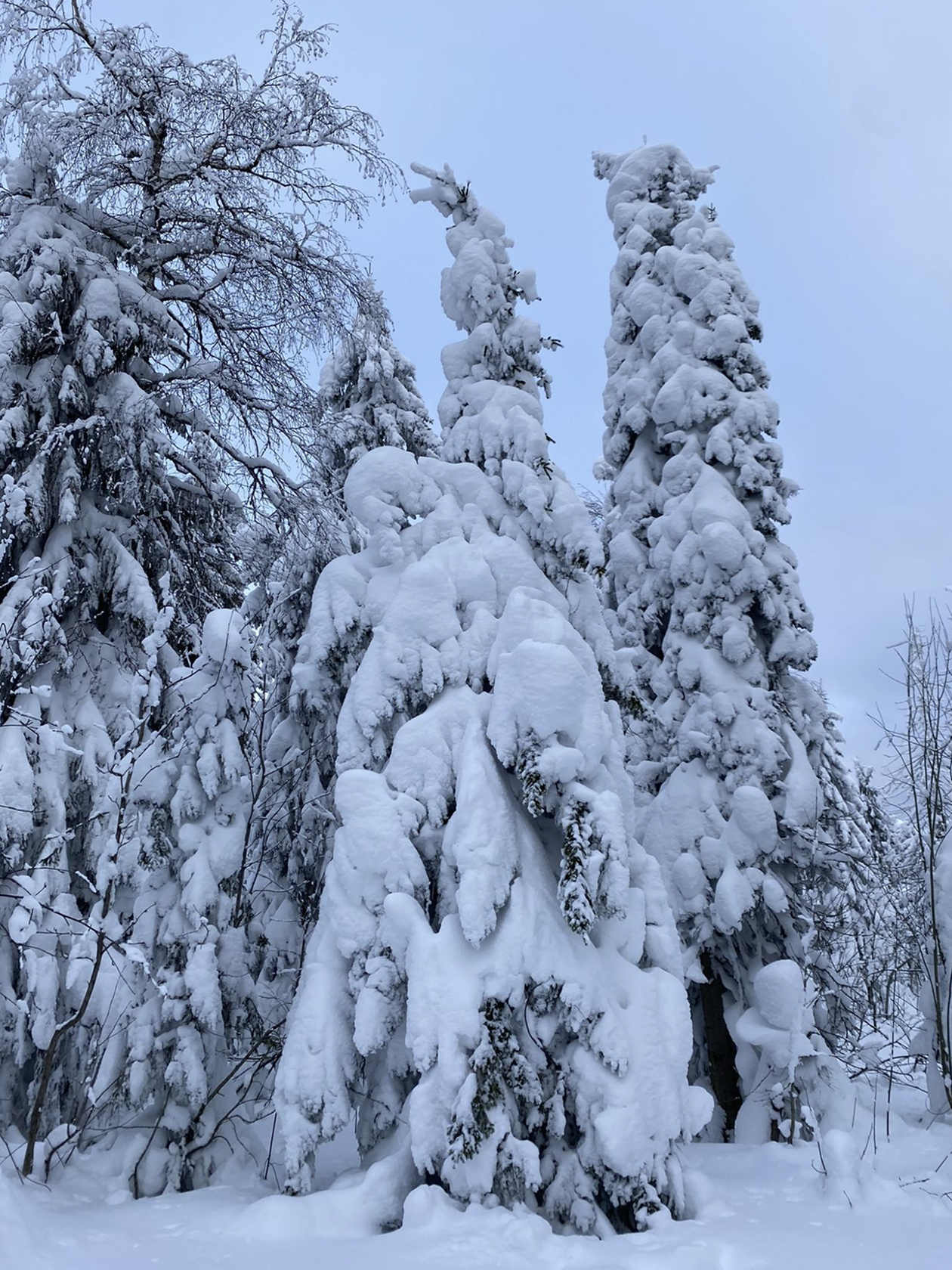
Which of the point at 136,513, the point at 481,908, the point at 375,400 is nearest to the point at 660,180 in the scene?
the point at 375,400

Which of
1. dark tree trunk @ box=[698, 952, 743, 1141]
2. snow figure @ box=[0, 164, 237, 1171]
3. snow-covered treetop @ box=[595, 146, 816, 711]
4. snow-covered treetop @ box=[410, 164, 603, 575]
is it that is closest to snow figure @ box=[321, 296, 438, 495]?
snow-covered treetop @ box=[595, 146, 816, 711]

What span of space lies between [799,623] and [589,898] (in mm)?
5835

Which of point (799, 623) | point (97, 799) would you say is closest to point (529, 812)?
point (97, 799)

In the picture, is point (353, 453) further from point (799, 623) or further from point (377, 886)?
point (377, 886)

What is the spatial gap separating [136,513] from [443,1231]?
586cm

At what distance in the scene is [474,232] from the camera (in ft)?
27.3

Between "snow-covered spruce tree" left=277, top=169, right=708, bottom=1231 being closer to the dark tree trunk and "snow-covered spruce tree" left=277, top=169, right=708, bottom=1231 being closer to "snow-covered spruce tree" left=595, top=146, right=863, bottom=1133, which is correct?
"snow-covered spruce tree" left=595, top=146, right=863, bottom=1133

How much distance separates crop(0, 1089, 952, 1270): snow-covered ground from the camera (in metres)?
4.14

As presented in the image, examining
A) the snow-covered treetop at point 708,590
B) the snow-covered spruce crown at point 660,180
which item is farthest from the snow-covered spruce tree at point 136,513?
the snow-covered spruce crown at point 660,180

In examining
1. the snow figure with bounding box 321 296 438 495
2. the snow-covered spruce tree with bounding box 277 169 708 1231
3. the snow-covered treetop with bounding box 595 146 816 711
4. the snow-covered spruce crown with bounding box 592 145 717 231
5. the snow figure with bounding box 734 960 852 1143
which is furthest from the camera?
the snow figure with bounding box 321 296 438 495

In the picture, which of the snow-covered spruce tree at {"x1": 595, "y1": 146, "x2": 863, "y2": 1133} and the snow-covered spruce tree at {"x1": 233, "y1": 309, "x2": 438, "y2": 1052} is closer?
the snow-covered spruce tree at {"x1": 233, "y1": 309, "x2": 438, "y2": 1052}

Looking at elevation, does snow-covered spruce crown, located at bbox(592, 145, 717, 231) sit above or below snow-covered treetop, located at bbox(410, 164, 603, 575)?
above

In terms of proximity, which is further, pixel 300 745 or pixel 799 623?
pixel 799 623

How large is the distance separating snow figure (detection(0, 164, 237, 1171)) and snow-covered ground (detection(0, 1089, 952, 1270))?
2.71ft
